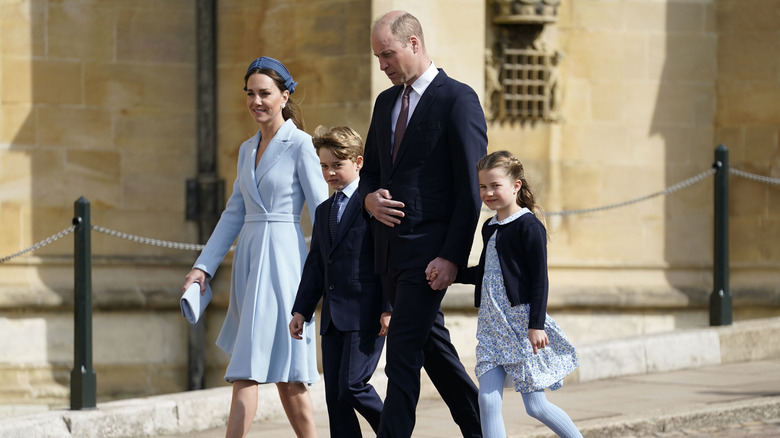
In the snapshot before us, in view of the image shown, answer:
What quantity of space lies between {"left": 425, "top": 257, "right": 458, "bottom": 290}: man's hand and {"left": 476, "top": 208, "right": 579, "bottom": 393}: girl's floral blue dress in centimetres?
32

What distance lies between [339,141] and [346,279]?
515 millimetres

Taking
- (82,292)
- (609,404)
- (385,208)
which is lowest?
(609,404)

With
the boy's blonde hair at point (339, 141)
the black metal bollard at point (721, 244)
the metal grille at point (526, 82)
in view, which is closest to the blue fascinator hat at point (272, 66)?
the boy's blonde hair at point (339, 141)

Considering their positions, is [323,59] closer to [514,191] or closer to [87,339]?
[87,339]

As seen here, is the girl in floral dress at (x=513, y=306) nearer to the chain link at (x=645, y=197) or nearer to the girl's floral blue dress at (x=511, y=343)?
the girl's floral blue dress at (x=511, y=343)

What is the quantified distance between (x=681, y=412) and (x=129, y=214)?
14.1 ft

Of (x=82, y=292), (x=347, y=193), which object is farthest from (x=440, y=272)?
(x=82, y=292)

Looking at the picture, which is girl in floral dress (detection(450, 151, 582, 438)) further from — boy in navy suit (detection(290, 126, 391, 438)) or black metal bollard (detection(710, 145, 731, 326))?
black metal bollard (detection(710, 145, 731, 326))

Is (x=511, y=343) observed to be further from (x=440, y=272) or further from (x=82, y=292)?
(x=82, y=292)

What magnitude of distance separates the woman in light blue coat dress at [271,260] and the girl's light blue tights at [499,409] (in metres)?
0.76

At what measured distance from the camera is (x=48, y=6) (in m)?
9.16

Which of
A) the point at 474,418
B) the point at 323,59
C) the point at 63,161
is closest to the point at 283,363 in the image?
the point at 474,418

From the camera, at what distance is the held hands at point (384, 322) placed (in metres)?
4.96

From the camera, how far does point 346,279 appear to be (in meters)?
4.99
